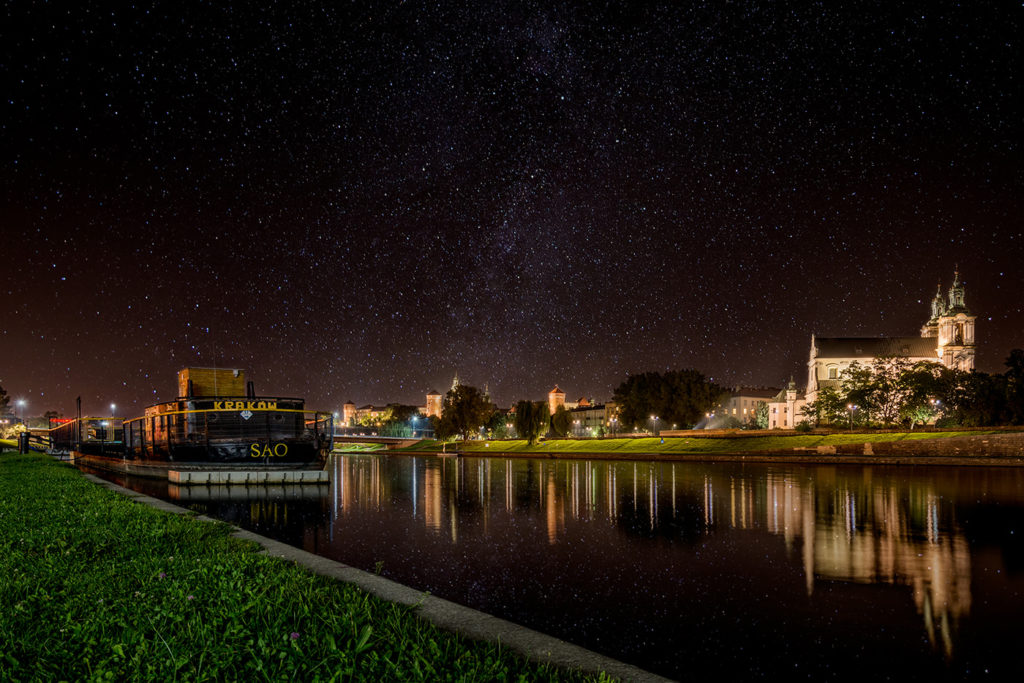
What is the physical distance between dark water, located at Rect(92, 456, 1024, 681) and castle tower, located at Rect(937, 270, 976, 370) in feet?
461

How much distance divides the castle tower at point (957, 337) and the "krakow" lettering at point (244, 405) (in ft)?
483

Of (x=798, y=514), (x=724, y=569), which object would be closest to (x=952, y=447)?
(x=798, y=514)

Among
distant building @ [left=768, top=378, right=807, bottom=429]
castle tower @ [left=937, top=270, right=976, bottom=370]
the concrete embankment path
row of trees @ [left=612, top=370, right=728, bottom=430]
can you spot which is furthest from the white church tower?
the concrete embankment path

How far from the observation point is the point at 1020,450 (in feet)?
140

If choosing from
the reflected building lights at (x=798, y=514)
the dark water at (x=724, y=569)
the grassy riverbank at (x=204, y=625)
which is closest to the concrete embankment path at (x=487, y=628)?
the grassy riverbank at (x=204, y=625)

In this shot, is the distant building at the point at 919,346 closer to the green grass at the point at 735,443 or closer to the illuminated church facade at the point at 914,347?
the illuminated church facade at the point at 914,347

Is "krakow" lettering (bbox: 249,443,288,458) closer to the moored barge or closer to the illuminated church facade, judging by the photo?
the moored barge

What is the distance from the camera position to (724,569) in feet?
32.1

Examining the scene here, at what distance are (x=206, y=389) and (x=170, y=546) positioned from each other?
3165 centimetres

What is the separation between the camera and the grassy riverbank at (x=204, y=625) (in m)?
4.43

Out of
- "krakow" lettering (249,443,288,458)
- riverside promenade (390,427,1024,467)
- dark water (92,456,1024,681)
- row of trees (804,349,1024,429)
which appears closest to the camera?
dark water (92,456,1024,681)

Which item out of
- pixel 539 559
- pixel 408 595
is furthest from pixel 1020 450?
pixel 408 595

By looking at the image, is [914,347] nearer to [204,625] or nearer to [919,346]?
[919,346]

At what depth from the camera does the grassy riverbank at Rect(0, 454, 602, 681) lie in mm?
4434
